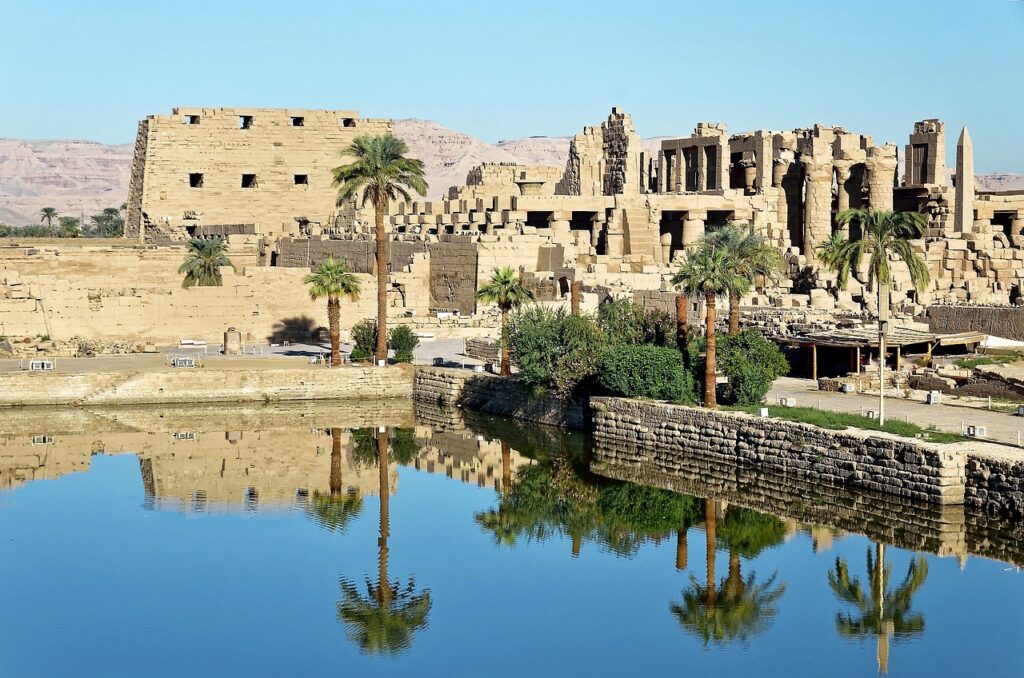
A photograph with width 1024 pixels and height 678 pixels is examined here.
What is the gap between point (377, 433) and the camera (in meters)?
31.1

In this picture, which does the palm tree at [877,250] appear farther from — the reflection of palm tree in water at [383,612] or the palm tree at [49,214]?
the palm tree at [49,214]

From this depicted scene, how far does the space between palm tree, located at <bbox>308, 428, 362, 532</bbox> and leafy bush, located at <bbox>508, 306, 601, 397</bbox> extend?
467 cm

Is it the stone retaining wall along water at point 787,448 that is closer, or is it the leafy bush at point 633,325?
the stone retaining wall along water at point 787,448

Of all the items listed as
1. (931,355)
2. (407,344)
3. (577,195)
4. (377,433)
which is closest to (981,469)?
(931,355)

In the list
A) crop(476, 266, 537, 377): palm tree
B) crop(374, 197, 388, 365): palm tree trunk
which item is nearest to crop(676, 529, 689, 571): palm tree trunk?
crop(476, 266, 537, 377): palm tree

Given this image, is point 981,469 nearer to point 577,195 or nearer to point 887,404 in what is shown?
point 887,404

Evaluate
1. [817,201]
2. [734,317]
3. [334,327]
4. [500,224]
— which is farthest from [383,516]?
[817,201]

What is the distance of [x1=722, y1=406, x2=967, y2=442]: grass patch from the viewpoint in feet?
78.5

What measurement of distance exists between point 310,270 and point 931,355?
54.1 feet

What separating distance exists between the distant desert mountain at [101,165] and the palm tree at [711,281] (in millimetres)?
107546

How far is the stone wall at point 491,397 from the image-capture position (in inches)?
1218

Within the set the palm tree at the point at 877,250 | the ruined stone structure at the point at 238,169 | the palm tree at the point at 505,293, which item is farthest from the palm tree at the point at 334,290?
the ruined stone structure at the point at 238,169

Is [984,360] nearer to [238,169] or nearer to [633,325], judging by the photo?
[633,325]

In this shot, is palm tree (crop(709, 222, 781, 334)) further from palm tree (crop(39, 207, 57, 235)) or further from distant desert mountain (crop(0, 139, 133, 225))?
distant desert mountain (crop(0, 139, 133, 225))
